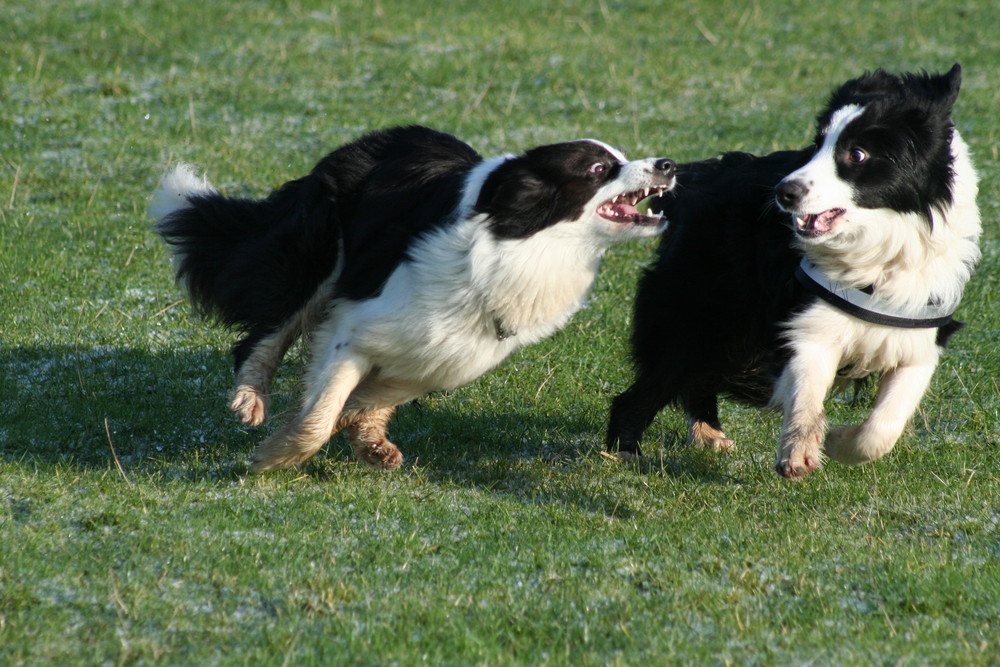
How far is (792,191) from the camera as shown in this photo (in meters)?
4.34

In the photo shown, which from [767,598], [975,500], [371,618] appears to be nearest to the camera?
[371,618]

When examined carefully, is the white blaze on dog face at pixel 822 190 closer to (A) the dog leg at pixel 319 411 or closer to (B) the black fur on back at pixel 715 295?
(B) the black fur on back at pixel 715 295

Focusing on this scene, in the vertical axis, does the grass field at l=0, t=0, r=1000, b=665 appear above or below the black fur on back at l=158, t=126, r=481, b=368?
below

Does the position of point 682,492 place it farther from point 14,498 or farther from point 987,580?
point 14,498

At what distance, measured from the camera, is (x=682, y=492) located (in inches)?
199

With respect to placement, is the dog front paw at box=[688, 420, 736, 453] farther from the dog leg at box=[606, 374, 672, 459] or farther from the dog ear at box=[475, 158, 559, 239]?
the dog ear at box=[475, 158, 559, 239]

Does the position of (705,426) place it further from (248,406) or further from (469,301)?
(248,406)

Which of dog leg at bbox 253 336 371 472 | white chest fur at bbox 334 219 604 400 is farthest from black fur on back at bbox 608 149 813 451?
dog leg at bbox 253 336 371 472

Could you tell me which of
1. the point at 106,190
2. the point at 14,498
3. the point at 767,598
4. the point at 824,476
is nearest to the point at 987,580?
the point at 767,598

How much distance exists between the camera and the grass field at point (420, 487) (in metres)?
3.68

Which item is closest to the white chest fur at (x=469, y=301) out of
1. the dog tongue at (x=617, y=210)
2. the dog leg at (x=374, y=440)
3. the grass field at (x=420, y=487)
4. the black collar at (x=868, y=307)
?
the dog tongue at (x=617, y=210)

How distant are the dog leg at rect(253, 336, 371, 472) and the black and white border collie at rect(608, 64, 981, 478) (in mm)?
1624

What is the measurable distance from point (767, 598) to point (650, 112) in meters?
8.48

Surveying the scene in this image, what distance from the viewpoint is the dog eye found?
4387 millimetres
